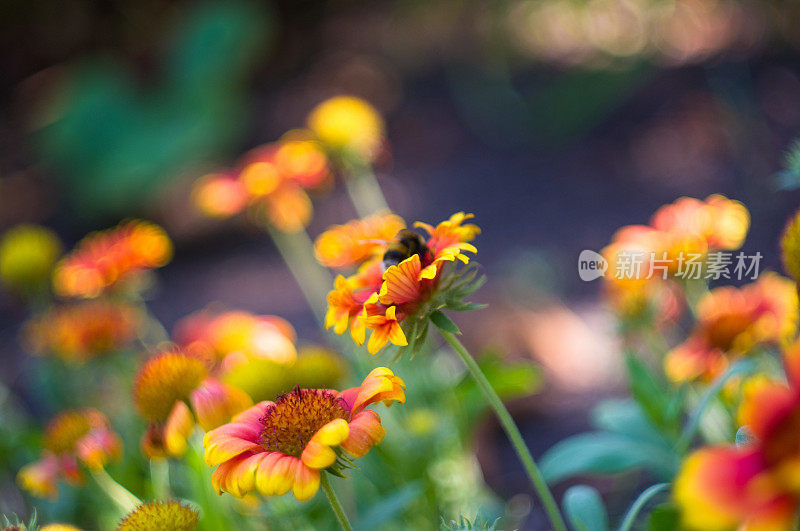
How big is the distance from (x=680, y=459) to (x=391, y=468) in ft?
1.61

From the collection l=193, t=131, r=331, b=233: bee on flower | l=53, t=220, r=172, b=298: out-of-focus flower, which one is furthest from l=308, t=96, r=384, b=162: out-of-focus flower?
l=53, t=220, r=172, b=298: out-of-focus flower

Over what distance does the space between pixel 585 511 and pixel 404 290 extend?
1.09 ft

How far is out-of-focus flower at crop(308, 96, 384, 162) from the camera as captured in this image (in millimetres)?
1475

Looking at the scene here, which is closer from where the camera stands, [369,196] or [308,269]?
[308,269]

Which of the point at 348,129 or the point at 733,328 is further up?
the point at 348,129

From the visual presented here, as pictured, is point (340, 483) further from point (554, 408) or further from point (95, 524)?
point (554, 408)

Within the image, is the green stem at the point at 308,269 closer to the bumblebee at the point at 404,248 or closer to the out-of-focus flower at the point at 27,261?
the out-of-focus flower at the point at 27,261

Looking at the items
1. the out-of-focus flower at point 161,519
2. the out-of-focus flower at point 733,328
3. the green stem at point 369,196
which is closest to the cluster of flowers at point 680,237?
the out-of-focus flower at point 733,328

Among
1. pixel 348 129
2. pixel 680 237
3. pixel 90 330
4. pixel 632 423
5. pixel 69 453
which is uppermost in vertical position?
pixel 348 129

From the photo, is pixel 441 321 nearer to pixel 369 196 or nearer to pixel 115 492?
pixel 115 492

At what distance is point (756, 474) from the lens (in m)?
0.40

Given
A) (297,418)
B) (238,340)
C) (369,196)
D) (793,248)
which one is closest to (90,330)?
(238,340)

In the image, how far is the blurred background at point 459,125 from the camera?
2.35 metres

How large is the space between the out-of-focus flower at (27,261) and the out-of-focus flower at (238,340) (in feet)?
1.33
